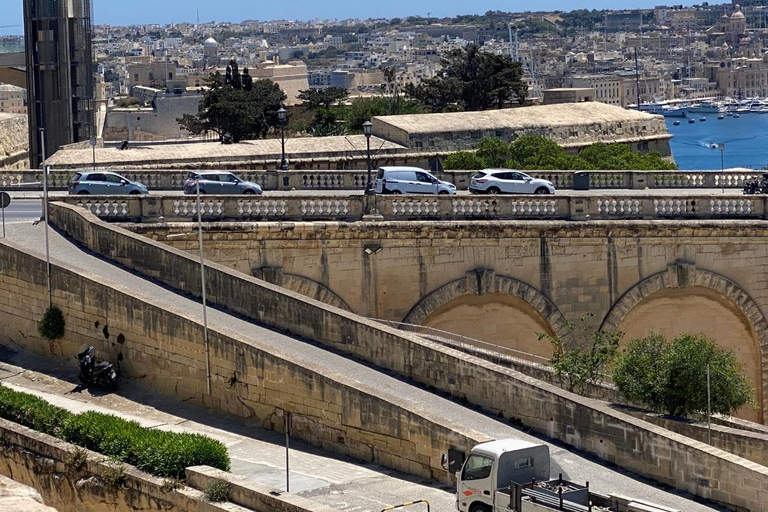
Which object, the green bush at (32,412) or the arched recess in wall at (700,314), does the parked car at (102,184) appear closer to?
the arched recess in wall at (700,314)

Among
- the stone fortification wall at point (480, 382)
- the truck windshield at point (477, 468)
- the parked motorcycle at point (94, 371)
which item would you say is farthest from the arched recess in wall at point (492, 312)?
the truck windshield at point (477, 468)

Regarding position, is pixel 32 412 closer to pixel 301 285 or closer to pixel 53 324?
pixel 53 324

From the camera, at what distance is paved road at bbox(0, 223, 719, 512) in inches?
709

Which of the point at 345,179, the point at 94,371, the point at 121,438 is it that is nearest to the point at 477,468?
the point at 121,438

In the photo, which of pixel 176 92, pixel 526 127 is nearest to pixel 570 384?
pixel 526 127

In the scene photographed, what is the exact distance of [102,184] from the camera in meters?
32.2

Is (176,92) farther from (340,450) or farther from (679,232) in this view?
(340,450)

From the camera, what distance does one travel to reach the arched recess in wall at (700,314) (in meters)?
29.2

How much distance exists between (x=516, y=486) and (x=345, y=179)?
19544mm

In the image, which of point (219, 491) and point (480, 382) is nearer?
point (219, 491)

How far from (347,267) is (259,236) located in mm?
1787

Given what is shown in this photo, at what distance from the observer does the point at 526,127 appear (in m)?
55.9

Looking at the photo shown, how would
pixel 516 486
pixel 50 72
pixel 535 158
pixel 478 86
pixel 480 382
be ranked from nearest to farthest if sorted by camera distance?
1. pixel 516 486
2. pixel 480 382
3. pixel 535 158
4. pixel 50 72
5. pixel 478 86

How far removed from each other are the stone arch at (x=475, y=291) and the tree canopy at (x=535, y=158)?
18.9m
